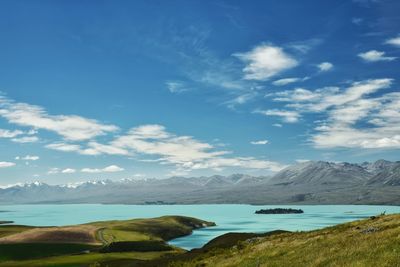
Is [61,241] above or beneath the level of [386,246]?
beneath

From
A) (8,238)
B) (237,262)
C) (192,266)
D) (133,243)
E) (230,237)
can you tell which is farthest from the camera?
(8,238)

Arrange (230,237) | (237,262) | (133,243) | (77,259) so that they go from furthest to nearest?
(133,243) → (77,259) → (230,237) → (237,262)

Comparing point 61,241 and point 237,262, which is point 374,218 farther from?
point 61,241

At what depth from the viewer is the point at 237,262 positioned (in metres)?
38.3

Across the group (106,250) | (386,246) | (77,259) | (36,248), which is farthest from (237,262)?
(36,248)

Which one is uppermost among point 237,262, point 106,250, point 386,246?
point 386,246

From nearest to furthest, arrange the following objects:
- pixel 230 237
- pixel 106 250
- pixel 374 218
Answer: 1. pixel 374 218
2. pixel 230 237
3. pixel 106 250

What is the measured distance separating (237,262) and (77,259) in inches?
3378

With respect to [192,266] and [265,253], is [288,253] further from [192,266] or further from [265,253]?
[192,266]

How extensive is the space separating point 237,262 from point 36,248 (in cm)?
13801

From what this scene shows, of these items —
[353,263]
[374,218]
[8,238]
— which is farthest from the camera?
[8,238]

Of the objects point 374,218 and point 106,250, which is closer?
point 374,218

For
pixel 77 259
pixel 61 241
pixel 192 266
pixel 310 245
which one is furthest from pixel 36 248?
pixel 310 245

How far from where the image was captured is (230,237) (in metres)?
99.4
